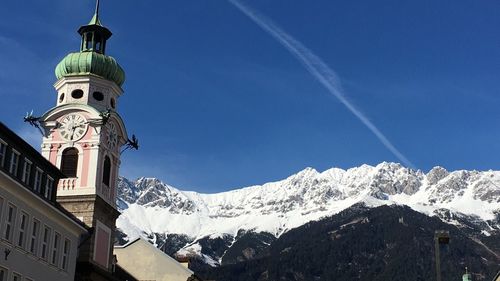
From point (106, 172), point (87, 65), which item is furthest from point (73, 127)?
point (87, 65)

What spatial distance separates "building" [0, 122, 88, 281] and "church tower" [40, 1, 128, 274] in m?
9.88

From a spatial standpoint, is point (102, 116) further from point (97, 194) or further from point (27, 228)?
point (27, 228)

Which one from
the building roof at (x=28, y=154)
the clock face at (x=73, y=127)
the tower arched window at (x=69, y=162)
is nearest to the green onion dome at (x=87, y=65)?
the clock face at (x=73, y=127)

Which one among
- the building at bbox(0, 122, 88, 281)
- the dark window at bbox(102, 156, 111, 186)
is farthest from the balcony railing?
the building at bbox(0, 122, 88, 281)

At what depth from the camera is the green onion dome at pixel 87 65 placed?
7006 centimetres

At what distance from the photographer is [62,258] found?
52.5 m

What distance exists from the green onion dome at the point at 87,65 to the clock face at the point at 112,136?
4.17 meters

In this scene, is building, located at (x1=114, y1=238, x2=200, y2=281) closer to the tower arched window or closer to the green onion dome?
the tower arched window

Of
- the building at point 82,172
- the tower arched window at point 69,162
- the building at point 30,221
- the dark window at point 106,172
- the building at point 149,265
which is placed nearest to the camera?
the building at point 30,221

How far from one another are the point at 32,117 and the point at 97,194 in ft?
28.2

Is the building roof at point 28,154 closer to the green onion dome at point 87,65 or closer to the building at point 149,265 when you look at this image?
the green onion dome at point 87,65

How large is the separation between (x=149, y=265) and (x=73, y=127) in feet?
60.9

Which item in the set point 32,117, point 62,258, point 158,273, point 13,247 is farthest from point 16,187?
point 158,273

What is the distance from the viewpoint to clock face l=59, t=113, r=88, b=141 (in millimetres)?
67438
